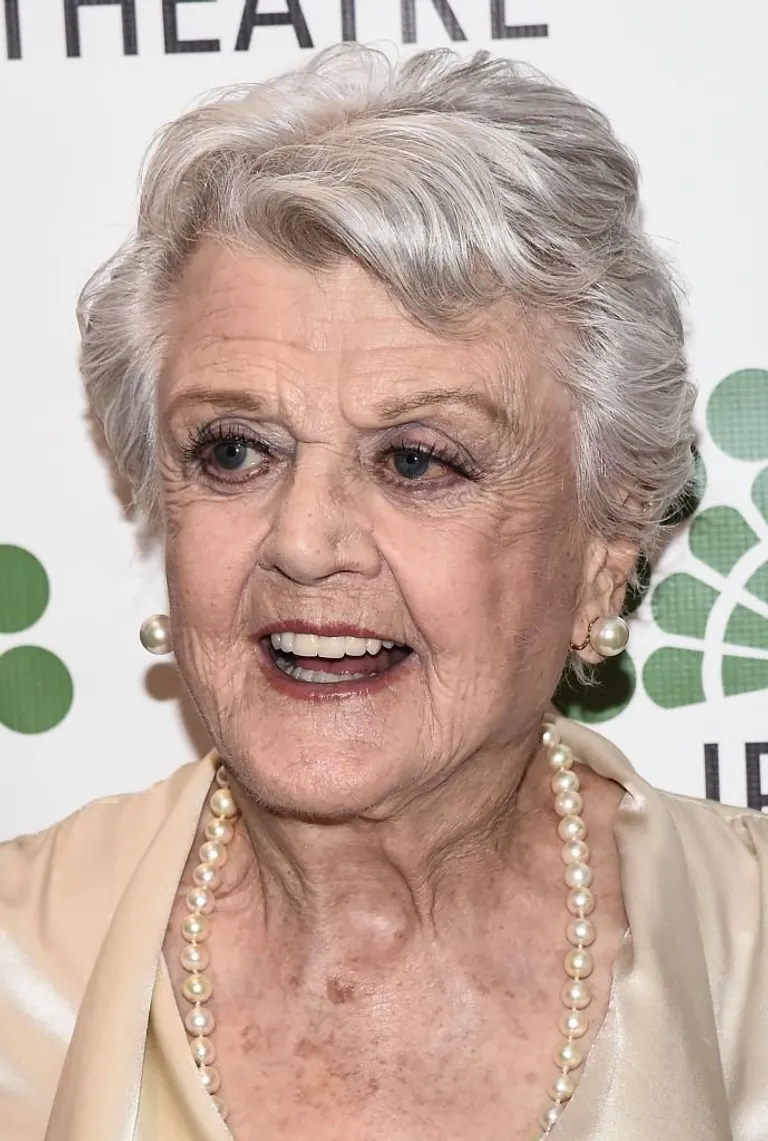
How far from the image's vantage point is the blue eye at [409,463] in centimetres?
159

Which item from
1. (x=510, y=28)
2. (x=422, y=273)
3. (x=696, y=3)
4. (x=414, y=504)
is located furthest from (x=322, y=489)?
(x=696, y=3)

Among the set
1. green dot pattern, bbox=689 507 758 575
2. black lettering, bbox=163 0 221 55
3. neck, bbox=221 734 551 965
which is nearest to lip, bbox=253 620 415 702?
neck, bbox=221 734 551 965

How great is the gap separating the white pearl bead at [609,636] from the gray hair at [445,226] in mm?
114

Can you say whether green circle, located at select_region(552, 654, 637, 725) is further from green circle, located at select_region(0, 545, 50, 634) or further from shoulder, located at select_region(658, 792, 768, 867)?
green circle, located at select_region(0, 545, 50, 634)

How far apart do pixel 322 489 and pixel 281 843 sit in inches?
18.4

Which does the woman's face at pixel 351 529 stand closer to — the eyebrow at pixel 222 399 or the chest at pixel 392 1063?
the eyebrow at pixel 222 399

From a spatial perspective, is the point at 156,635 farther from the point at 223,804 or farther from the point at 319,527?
the point at 319,527

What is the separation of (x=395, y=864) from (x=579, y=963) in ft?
0.83

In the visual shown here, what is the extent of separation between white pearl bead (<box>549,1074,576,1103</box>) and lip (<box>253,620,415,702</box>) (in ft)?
1.66

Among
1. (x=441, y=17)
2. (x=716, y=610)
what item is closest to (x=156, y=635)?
(x=716, y=610)

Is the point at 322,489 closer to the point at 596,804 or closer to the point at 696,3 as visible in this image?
the point at 596,804

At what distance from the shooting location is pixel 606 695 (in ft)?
7.24

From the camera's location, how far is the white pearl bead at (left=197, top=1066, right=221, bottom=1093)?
65.1 inches

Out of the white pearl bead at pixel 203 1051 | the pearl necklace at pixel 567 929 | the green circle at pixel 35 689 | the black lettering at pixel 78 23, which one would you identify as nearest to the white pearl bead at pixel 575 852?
the pearl necklace at pixel 567 929
